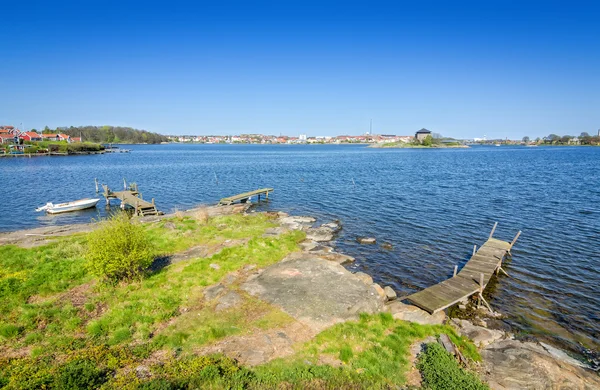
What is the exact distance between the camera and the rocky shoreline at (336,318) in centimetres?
1159

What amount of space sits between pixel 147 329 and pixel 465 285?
1716 cm

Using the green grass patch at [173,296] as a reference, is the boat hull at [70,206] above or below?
below

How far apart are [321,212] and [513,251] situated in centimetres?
1988

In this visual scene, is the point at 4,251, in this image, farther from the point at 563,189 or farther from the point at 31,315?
the point at 563,189

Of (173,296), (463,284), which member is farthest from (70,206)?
(463,284)

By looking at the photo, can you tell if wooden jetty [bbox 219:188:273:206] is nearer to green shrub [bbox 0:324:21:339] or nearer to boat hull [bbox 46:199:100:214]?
boat hull [bbox 46:199:100:214]

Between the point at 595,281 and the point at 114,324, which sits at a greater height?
the point at 114,324

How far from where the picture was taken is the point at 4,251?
20.9 m

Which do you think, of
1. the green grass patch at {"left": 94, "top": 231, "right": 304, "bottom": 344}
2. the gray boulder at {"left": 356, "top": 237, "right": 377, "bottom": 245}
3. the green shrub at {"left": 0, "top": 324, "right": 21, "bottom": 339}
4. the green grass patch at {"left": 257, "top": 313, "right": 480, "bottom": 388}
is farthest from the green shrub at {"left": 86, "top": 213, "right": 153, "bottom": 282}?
the gray boulder at {"left": 356, "top": 237, "right": 377, "bottom": 245}

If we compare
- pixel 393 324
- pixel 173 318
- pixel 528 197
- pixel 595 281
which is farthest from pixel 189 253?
pixel 528 197

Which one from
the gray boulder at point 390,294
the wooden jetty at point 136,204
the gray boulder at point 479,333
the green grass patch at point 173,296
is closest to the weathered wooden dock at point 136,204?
the wooden jetty at point 136,204

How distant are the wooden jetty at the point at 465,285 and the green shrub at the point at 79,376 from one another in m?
14.0

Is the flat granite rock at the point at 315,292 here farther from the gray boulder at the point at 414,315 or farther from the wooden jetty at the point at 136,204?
the wooden jetty at the point at 136,204

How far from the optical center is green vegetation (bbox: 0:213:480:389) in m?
9.91
